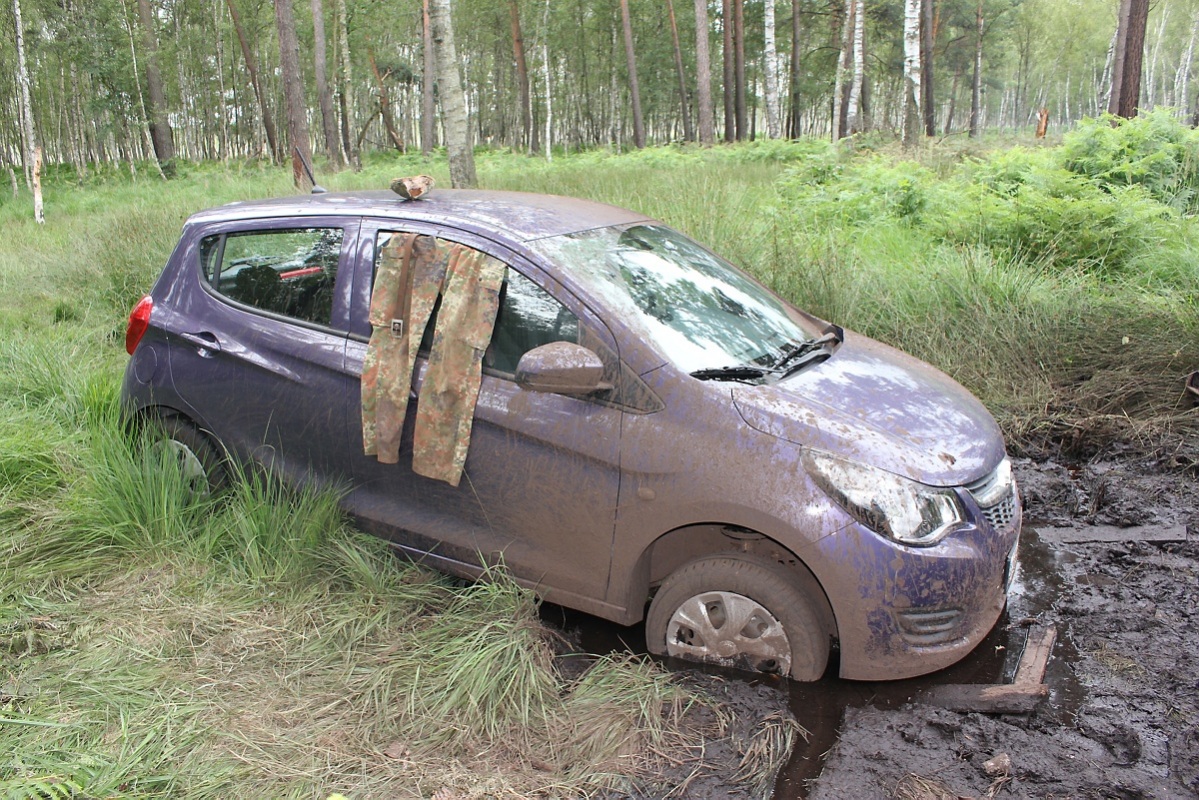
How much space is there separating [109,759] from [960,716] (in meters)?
2.83

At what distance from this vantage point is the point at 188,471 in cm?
413

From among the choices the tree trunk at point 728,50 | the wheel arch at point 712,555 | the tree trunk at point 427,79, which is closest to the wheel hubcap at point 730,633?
the wheel arch at point 712,555

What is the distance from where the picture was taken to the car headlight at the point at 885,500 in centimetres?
281

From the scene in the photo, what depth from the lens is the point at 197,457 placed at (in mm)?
4137

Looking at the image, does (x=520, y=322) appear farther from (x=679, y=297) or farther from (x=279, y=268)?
(x=279, y=268)

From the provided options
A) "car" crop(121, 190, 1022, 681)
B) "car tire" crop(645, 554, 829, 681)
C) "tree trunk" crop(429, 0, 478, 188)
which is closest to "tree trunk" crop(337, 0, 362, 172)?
"tree trunk" crop(429, 0, 478, 188)

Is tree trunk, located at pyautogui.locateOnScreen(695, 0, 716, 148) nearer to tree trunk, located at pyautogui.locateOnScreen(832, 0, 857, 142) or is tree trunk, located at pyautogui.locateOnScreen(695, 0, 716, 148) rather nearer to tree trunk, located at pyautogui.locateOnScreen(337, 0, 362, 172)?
tree trunk, located at pyautogui.locateOnScreen(832, 0, 857, 142)

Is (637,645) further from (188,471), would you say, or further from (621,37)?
(621,37)

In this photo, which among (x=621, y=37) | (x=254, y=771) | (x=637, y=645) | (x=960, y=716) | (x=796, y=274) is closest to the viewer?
(x=254, y=771)

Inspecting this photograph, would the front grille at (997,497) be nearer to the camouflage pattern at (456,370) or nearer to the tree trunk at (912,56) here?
the camouflage pattern at (456,370)

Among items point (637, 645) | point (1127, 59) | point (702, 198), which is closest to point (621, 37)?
point (1127, 59)

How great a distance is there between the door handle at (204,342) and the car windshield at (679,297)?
167 centimetres

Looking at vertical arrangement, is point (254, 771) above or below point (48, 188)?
below

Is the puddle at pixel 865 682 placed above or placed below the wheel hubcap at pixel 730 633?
below
